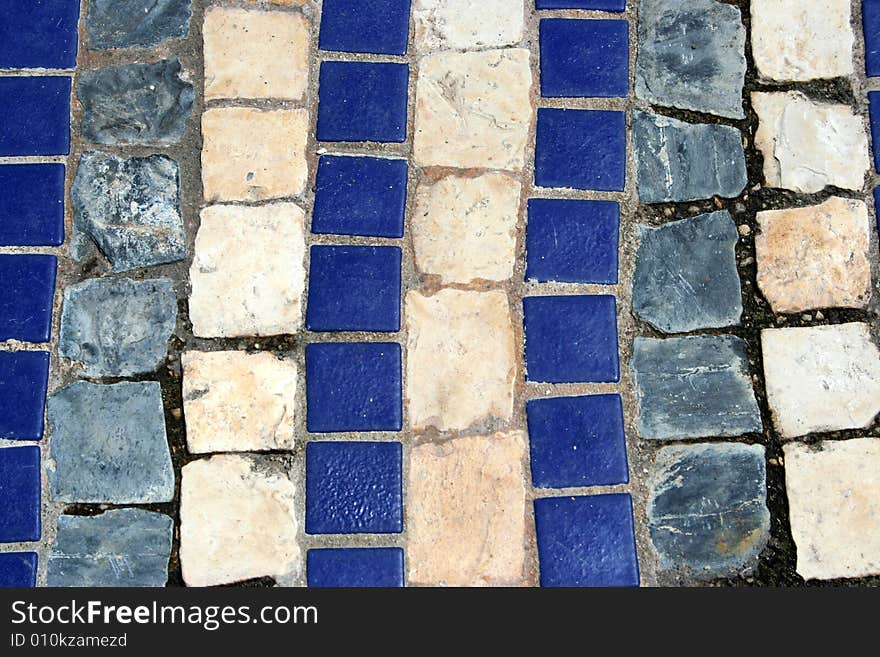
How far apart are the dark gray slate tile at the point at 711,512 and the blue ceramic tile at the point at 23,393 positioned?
1.66 metres

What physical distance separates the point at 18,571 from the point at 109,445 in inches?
15.8

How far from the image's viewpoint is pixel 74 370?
2.39 metres

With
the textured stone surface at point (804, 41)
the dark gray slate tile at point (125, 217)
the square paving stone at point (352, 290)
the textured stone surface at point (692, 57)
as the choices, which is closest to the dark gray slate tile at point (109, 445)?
the dark gray slate tile at point (125, 217)

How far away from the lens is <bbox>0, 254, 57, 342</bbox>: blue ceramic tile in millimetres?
2387

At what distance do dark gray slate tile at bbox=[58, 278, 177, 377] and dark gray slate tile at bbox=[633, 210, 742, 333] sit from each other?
1.29 meters

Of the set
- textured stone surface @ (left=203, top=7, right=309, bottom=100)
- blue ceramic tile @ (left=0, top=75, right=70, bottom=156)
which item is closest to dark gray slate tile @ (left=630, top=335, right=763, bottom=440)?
textured stone surface @ (left=203, top=7, right=309, bottom=100)

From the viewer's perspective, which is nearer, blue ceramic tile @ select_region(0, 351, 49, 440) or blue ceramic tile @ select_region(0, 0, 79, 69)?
blue ceramic tile @ select_region(0, 351, 49, 440)

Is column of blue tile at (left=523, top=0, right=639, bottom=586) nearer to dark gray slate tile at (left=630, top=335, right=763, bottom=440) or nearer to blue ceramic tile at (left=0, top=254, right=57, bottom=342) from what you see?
dark gray slate tile at (left=630, top=335, right=763, bottom=440)

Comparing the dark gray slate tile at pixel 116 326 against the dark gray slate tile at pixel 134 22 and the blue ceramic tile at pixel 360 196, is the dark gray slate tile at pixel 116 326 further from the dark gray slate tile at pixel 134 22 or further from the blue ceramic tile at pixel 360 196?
the dark gray slate tile at pixel 134 22

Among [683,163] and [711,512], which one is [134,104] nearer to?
[683,163]

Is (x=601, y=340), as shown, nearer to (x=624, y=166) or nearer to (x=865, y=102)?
(x=624, y=166)

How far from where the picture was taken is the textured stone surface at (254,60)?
2.46 m

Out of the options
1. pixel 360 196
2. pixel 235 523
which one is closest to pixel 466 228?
pixel 360 196

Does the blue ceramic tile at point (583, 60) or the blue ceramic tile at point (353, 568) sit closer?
the blue ceramic tile at point (353, 568)
